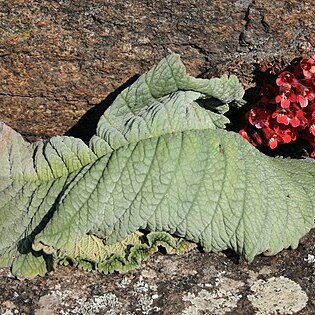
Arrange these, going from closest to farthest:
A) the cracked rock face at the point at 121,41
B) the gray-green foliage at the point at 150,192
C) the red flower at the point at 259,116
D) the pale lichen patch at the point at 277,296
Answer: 1. the pale lichen patch at the point at 277,296
2. the gray-green foliage at the point at 150,192
3. the cracked rock face at the point at 121,41
4. the red flower at the point at 259,116

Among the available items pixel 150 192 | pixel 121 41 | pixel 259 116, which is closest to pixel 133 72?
pixel 121 41

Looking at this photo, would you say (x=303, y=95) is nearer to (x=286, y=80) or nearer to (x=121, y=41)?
(x=286, y=80)

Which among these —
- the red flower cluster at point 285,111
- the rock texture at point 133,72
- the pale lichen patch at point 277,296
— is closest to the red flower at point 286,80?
the red flower cluster at point 285,111

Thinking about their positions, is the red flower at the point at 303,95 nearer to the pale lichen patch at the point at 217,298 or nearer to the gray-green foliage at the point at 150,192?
the gray-green foliage at the point at 150,192

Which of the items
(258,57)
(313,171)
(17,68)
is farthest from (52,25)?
(313,171)

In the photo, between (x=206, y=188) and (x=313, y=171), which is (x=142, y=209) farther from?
(x=313, y=171)

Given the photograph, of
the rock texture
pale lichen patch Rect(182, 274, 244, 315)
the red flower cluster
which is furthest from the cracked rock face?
pale lichen patch Rect(182, 274, 244, 315)

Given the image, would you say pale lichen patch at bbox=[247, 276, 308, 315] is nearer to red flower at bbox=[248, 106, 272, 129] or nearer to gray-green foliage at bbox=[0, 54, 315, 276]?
gray-green foliage at bbox=[0, 54, 315, 276]
